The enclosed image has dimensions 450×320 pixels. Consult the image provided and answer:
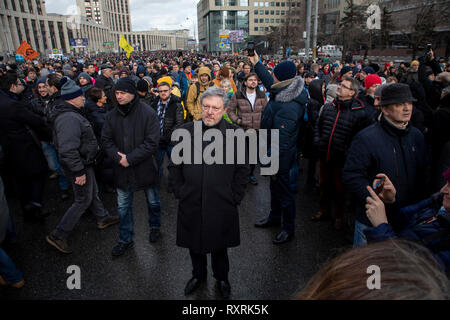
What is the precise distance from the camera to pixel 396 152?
241 centimetres

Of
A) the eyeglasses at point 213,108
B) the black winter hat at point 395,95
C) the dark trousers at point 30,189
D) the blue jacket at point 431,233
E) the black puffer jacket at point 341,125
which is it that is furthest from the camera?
the dark trousers at point 30,189

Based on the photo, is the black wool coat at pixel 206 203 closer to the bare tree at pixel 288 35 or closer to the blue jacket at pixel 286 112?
the blue jacket at pixel 286 112

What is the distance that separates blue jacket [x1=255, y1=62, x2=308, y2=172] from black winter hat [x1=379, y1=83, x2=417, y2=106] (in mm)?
1152

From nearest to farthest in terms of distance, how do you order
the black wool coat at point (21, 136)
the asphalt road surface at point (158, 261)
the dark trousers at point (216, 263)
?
the dark trousers at point (216, 263) < the asphalt road surface at point (158, 261) < the black wool coat at point (21, 136)

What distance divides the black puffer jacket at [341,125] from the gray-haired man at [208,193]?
5.63ft

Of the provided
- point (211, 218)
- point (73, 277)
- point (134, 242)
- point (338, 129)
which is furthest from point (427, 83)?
point (73, 277)

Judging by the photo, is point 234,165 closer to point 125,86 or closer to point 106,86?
point 125,86

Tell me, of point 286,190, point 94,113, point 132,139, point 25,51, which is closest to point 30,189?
point 94,113

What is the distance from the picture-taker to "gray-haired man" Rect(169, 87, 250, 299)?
2.59 meters

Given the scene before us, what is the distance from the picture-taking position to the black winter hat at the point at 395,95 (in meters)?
2.35

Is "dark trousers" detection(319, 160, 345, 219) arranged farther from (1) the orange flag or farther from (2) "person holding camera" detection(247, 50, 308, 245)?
(1) the orange flag

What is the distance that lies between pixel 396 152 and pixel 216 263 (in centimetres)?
197

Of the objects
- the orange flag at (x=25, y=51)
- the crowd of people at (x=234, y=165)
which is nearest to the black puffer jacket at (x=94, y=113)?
the crowd of people at (x=234, y=165)
